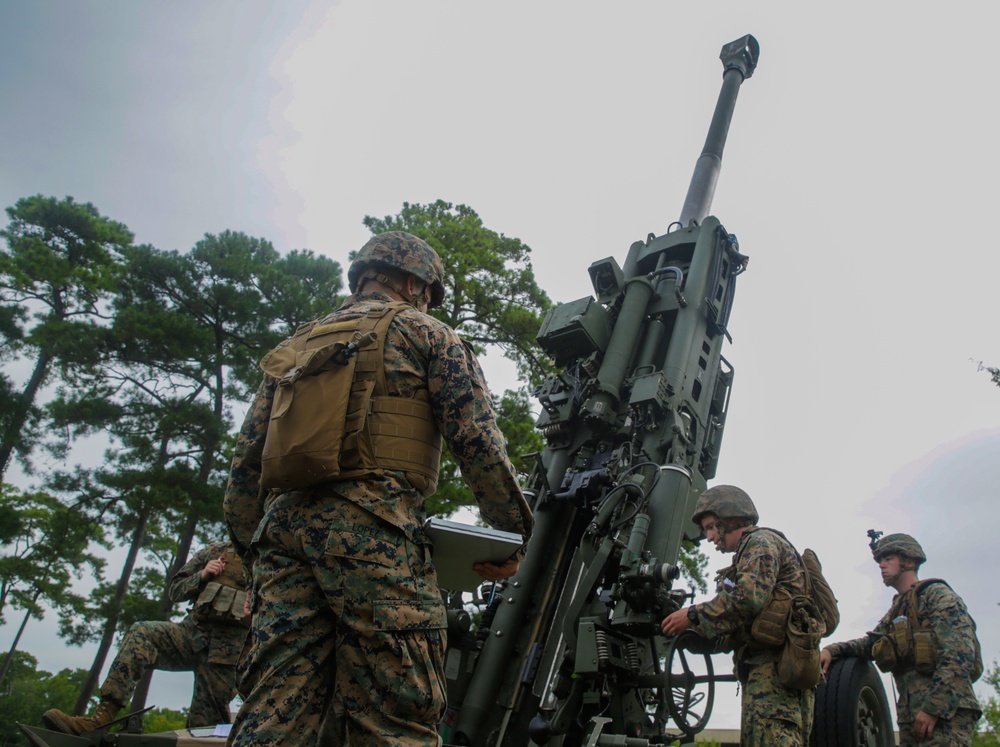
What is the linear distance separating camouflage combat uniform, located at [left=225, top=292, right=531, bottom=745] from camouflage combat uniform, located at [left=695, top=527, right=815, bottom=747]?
1.91 meters

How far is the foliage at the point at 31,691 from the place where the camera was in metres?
21.5

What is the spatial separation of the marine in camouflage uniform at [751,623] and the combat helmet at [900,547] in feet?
4.23

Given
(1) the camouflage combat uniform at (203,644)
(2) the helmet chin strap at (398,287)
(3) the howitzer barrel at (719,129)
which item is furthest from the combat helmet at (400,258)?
(3) the howitzer barrel at (719,129)

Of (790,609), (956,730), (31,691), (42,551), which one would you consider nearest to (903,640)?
(956,730)

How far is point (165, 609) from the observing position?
36.6ft

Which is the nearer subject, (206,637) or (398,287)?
(398,287)

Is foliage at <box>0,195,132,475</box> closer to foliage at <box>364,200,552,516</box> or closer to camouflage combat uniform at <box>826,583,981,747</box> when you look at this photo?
foliage at <box>364,200,552,516</box>

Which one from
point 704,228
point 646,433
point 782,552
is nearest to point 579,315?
point 646,433

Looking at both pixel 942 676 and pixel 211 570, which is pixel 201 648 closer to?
pixel 211 570

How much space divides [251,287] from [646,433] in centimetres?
1020

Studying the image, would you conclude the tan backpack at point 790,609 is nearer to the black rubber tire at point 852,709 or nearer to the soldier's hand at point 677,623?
the soldier's hand at point 677,623

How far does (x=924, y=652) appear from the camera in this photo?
4379 mm

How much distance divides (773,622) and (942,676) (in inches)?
50.8

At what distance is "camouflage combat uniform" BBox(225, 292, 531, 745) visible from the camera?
6.42 ft
